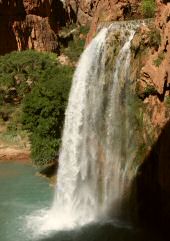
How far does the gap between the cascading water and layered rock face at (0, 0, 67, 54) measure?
3123 centimetres

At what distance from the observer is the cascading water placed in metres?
21.0

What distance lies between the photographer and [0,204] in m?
24.8

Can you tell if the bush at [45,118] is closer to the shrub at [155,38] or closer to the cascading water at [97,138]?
the cascading water at [97,138]

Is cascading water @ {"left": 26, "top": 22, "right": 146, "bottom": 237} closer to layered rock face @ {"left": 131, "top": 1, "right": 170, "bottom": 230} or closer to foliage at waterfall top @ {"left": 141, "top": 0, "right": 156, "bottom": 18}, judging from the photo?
layered rock face @ {"left": 131, "top": 1, "right": 170, "bottom": 230}

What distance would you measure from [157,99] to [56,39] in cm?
3775

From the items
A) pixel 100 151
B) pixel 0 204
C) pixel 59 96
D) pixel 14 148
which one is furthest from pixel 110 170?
pixel 14 148

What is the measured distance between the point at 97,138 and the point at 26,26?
33920 mm

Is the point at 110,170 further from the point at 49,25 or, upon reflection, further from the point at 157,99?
the point at 49,25

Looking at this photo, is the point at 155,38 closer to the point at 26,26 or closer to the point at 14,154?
the point at 14,154

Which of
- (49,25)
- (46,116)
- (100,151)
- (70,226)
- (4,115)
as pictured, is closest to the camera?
(70,226)

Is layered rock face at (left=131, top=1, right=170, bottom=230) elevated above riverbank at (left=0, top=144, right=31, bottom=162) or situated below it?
above

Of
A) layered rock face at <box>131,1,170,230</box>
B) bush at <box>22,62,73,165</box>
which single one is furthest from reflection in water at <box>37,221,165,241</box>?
bush at <box>22,62,73,165</box>

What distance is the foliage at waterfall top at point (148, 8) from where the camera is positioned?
26.5 m

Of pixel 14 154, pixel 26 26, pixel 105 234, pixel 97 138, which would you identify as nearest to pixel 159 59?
pixel 97 138
